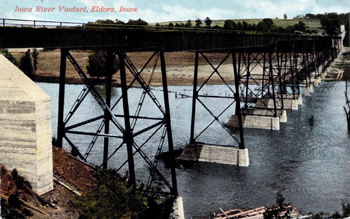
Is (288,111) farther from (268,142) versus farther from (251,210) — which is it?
(251,210)

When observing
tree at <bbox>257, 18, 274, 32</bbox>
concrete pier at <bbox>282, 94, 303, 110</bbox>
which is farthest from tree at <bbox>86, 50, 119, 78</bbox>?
tree at <bbox>257, 18, 274, 32</bbox>

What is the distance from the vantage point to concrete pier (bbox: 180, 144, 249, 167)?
35.3 metres

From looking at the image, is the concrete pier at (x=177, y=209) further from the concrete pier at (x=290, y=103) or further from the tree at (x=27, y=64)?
the tree at (x=27, y=64)

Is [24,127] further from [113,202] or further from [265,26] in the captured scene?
[265,26]

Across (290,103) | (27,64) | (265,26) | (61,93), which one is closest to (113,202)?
(61,93)

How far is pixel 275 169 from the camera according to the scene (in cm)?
3553

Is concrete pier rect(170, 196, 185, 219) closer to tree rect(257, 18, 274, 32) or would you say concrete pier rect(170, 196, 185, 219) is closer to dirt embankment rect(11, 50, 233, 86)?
dirt embankment rect(11, 50, 233, 86)

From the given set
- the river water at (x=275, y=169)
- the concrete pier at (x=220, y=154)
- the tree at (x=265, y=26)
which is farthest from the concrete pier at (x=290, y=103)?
the tree at (x=265, y=26)

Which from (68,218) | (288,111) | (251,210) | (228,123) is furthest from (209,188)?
(288,111)

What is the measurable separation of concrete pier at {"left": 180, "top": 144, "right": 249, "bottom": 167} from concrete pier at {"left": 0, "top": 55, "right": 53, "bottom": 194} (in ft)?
64.6

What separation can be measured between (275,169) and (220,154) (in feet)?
13.5

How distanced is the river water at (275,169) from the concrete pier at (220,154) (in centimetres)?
56

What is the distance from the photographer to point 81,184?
1952 cm

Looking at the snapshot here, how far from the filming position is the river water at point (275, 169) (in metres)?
28.7
